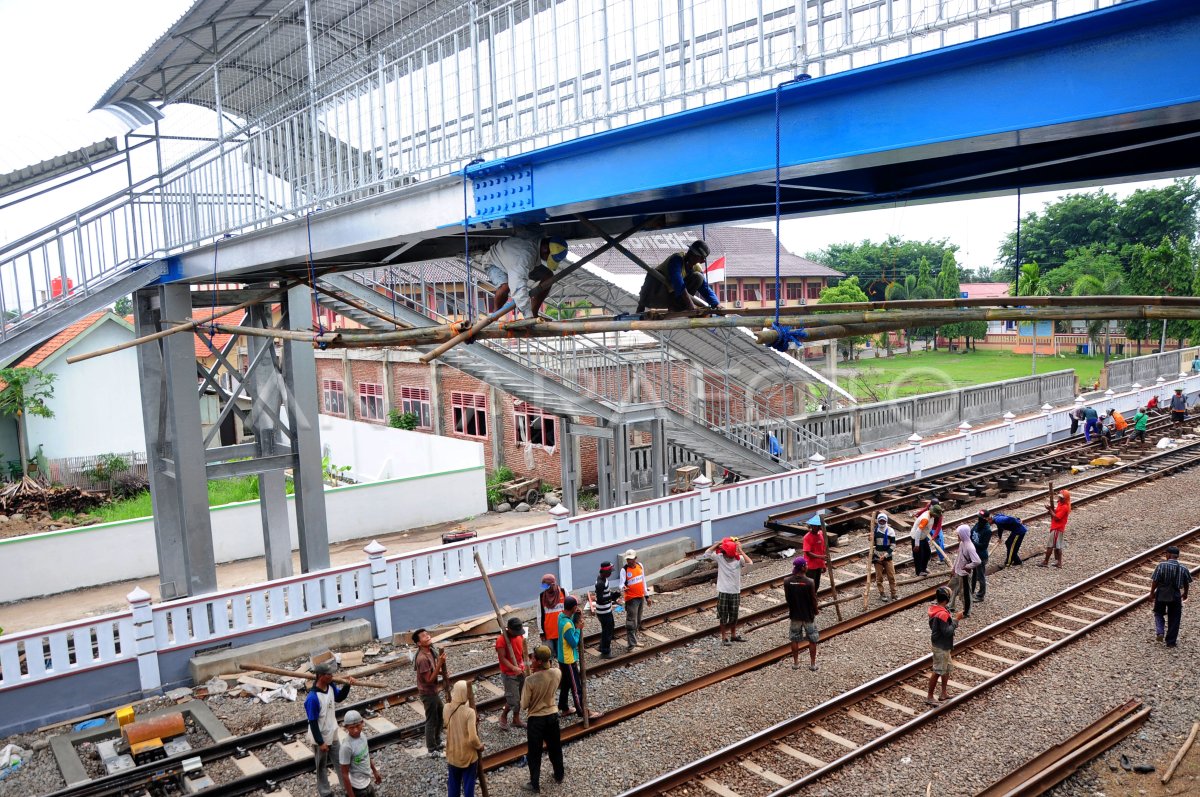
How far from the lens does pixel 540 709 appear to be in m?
7.58

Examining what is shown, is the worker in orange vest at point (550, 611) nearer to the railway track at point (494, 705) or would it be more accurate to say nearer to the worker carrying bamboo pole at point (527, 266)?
the railway track at point (494, 705)

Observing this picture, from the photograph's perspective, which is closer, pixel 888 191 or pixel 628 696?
pixel 888 191

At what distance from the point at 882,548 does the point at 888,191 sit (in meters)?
6.16

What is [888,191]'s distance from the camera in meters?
8.24

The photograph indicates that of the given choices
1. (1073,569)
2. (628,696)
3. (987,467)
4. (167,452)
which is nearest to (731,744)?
(628,696)

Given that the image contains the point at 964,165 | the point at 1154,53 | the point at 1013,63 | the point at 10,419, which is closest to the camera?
the point at 1154,53

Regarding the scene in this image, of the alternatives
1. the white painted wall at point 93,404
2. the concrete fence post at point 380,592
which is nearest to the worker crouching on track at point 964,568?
the concrete fence post at point 380,592

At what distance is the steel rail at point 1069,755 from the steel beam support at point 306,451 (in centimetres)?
1005

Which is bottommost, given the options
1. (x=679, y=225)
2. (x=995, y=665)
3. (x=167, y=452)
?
(x=995, y=665)

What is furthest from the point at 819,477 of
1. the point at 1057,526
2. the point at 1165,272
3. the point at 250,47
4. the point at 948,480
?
the point at 1165,272

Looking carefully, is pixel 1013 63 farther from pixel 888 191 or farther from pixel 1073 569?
pixel 1073 569

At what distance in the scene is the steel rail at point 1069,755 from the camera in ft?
24.6

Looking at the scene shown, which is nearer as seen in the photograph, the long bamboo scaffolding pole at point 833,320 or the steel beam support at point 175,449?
the long bamboo scaffolding pole at point 833,320

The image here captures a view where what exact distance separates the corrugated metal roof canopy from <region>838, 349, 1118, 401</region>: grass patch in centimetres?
2458
